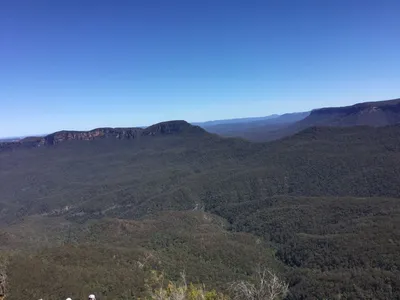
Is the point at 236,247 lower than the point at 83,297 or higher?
lower

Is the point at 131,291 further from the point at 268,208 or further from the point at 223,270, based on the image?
the point at 268,208

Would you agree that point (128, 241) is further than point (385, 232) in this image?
Yes

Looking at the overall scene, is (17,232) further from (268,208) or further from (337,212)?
(337,212)

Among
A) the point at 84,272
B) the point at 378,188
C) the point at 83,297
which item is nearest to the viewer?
the point at 83,297

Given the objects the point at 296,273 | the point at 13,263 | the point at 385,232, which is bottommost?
the point at 296,273

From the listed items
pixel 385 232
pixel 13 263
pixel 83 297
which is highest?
pixel 13 263

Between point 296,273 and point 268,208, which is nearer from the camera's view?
point 296,273

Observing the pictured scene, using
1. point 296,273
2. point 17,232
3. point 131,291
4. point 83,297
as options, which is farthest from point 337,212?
point 17,232

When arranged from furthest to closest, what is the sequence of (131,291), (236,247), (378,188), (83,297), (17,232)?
(378,188)
(17,232)
(236,247)
(131,291)
(83,297)

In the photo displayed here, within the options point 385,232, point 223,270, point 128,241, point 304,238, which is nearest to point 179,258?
point 223,270
